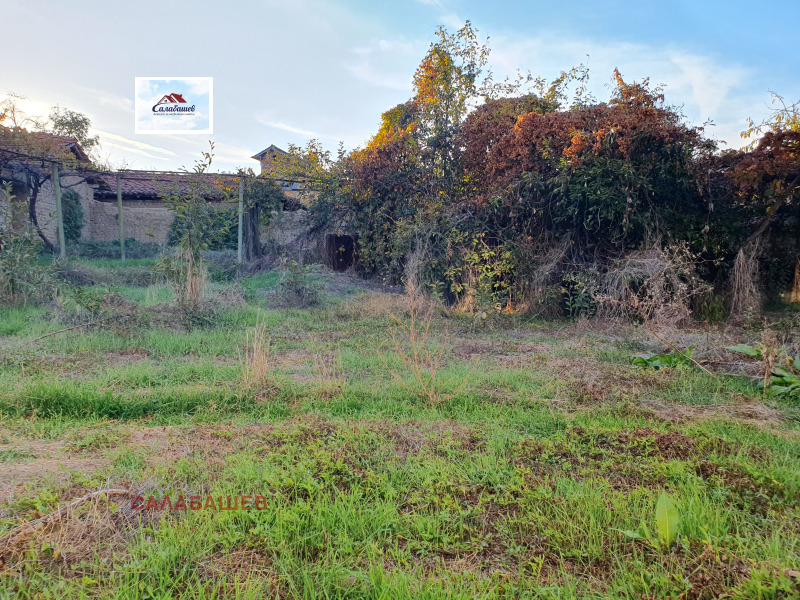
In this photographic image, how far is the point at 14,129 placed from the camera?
14.0 metres

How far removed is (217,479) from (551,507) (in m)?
1.94

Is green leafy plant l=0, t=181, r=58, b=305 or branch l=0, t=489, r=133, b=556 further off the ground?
green leafy plant l=0, t=181, r=58, b=305

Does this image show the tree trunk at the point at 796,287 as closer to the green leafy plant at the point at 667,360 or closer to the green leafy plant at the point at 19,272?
the green leafy plant at the point at 667,360

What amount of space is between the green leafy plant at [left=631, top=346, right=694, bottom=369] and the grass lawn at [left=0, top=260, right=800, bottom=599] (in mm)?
234

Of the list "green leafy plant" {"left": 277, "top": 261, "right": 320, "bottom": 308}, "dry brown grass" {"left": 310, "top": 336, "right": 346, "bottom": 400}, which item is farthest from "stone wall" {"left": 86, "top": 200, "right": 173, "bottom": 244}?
"dry brown grass" {"left": 310, "top": 336, "right": 346, "bottom": 400}

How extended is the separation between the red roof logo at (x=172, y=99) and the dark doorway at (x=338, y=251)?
229 inches

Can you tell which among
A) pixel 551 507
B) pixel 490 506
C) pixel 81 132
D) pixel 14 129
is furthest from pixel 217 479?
pixel 81 132

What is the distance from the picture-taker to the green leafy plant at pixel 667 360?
5.74 metres

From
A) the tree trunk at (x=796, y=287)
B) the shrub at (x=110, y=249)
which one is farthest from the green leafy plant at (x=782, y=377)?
the shrub at (x=110, y=249)

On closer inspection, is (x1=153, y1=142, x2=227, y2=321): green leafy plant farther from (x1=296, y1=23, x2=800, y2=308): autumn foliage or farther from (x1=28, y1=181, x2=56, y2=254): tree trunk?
(x1=28, y1=181, x2=56, y2=254): tree trunk

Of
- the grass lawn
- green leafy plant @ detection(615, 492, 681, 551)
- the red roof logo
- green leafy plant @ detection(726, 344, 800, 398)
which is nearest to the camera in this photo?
the grass lawn

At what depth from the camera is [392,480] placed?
3.02 metres

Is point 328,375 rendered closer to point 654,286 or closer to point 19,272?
point 654,286

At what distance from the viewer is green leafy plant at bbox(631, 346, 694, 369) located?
5738 millimetres
